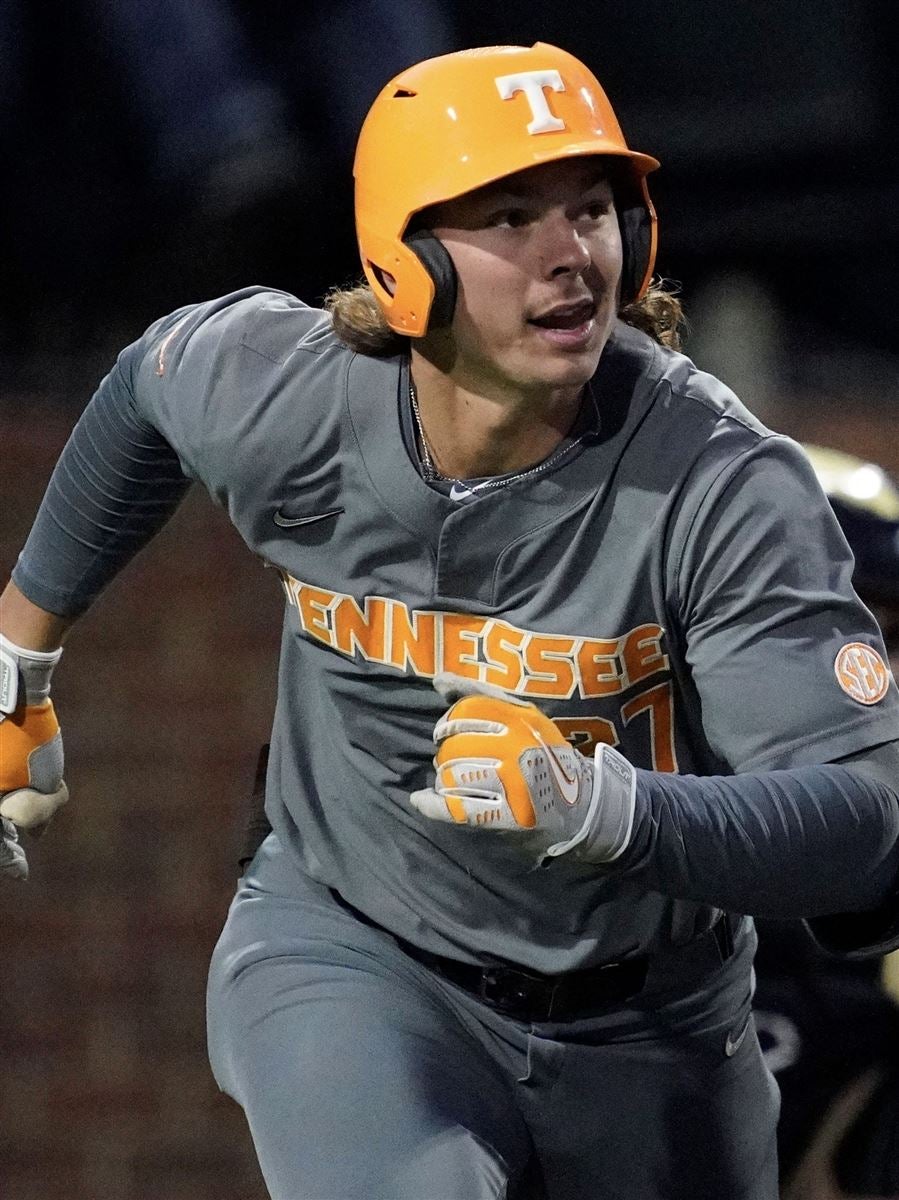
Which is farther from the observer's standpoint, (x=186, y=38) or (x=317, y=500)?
(x=186, y=38)

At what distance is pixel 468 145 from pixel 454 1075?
796 mm

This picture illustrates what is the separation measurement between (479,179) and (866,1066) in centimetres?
152

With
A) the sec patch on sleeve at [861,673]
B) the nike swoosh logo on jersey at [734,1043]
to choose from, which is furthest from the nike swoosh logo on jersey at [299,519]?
the nike swoosh logo on jersey at [734,1043]

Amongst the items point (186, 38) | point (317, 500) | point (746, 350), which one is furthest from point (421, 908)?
point (186, 38)

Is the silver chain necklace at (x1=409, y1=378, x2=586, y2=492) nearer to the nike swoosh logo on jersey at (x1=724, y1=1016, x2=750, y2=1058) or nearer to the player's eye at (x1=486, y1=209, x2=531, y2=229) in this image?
the player's eye at (x1=486, y1=209, x2=531, y2=229)

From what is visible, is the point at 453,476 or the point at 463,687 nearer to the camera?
the point at 463,687

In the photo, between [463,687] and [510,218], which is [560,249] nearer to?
[510,218]

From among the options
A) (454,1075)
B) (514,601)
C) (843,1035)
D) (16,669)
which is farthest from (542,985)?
(843,1035)

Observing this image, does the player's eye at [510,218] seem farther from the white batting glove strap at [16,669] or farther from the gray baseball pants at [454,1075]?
A: the white batting glove strap at [16,669]

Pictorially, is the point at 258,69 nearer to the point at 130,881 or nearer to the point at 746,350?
the point at 746,350

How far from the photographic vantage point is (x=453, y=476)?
1521mm

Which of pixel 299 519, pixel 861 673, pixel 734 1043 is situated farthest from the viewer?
pixel 734 1043

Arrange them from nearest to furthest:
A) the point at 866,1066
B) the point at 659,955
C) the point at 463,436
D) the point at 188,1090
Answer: the point at 463,436
the point at 659,955
the point at 866,1066
the point at 188,1090

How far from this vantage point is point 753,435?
1396 mm
